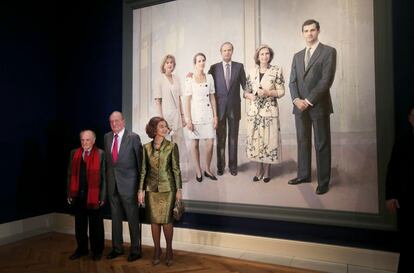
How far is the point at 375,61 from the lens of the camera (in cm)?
300

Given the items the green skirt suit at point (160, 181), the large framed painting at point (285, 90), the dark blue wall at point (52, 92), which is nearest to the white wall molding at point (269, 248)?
the dark blue wall at point (52, 92)

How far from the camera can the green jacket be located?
3.13m

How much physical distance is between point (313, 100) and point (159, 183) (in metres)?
1.78

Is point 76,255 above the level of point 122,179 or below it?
below

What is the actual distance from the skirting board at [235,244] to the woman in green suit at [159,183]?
0.62m

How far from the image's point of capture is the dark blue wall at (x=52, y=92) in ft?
13.4

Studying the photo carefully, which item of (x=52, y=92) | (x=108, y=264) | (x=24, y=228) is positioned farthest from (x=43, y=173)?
(x=108, y=264)

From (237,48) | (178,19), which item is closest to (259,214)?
(237,48)

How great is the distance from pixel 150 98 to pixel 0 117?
1.89 metres

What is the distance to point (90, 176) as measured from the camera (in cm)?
330

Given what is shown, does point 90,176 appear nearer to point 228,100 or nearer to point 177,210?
point 177,210

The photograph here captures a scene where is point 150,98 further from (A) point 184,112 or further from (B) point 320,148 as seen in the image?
(B) point 320,148

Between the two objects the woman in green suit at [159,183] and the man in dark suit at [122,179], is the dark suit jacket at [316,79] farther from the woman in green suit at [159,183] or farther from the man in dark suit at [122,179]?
the man in dark suit at [122,179]

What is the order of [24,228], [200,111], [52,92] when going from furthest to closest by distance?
[52,92] → [24,228] → [200,111]
